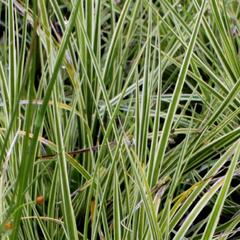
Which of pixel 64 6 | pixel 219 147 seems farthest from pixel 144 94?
pixel 64 6

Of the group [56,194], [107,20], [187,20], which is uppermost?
[187,20]

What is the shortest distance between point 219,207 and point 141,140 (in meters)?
0.22

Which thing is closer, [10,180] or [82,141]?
[10,180]

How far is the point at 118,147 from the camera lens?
37.2 inches

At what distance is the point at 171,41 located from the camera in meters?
1.45

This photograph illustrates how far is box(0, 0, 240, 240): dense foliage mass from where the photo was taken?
0.93 metres

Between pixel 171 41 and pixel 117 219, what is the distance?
2.07ft

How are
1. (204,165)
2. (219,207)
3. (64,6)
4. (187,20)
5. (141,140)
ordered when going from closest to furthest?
(219,207) → (141,140) → (204,165) → (187,20) → (64,6)

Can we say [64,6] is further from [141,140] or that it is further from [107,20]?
[141,140]

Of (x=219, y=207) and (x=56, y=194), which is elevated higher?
(x=219, y=207)

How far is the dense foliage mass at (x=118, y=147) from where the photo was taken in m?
0.93

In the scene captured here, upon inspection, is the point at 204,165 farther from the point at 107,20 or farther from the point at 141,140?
the point at 107,20

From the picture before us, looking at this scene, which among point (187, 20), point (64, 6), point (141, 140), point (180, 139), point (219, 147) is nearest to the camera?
point (141, 140)

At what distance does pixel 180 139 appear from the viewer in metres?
1.42
